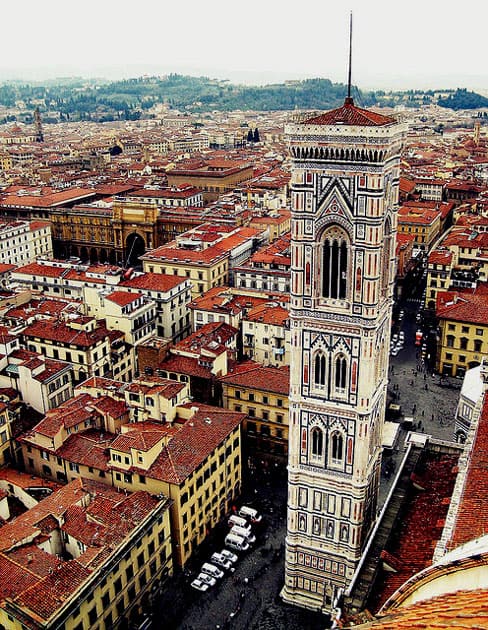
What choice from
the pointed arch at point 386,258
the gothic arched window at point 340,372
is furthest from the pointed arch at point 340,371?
the pointed arch at point 386,258

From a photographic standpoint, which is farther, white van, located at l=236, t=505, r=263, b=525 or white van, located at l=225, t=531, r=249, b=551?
white van, located at l=236, t=505, r=263, b=525

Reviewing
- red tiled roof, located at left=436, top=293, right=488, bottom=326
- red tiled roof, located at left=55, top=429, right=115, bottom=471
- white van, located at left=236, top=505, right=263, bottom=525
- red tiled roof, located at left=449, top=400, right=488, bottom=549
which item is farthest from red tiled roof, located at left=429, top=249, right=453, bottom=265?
red tiled roof, located at left=449, top=400, right=488, bottom=549

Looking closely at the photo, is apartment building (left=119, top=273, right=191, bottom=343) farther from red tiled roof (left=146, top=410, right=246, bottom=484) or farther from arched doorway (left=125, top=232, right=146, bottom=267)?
arched doorway (left=125, top=232, right=146, bottom=267)

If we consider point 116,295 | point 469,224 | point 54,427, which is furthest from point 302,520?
point 469,224

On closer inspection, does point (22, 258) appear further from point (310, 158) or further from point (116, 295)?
point (310, 158)

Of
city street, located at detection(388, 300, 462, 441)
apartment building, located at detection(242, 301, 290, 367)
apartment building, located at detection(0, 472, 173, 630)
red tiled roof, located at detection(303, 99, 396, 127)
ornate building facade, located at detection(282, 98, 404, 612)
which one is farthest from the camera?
apartment building, located at detection(242, 301, 290, 367)

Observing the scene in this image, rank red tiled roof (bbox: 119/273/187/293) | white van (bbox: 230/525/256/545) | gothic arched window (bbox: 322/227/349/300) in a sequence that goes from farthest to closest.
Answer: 1. red tiled roof (bbox: 119/273/187/293)
2. white van (bbox: 230/525/256/545)
3. gothic arched window (bbox: 322/227/349/300)
